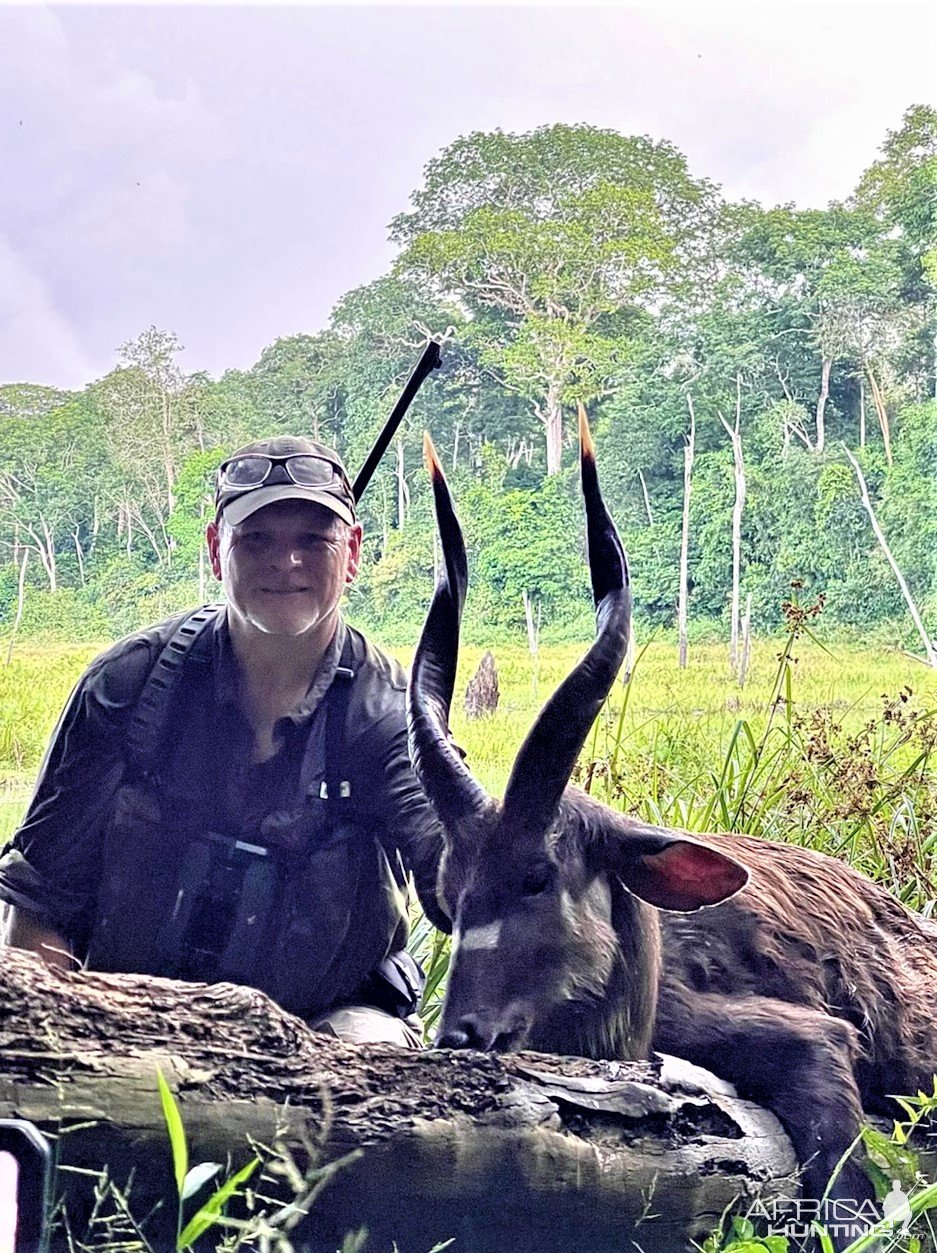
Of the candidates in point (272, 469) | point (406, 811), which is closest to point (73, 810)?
point (406, 811)

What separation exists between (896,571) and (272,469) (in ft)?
4.94

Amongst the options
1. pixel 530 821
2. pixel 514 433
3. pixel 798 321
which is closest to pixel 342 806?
pixel 530 821

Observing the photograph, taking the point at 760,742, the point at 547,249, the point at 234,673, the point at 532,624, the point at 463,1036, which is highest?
the point at 547,249

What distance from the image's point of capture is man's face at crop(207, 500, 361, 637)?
84.6 inches

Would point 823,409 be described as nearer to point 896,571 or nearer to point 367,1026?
point 896,571

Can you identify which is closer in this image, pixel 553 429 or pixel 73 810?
pixel 73 810

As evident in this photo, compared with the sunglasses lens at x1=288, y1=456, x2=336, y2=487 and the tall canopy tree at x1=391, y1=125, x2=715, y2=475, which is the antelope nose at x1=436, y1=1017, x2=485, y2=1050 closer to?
the sunglasses lens at x1=288, y1=456, x2=336, y2=487

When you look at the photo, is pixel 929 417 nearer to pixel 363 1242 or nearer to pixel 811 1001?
pixel 811 1001

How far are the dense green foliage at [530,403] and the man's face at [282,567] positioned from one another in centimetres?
22

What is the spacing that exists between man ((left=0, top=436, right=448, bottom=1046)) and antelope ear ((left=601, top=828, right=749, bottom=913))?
1.09 ft

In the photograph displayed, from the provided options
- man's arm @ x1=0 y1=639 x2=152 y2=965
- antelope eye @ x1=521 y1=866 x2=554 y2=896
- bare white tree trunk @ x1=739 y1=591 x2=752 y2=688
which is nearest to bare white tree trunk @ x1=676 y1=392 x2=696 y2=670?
bare white tree trunk @ x1=739 y1=591 x2=752 y2=688

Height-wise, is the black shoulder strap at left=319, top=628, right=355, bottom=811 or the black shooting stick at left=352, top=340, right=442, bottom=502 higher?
the black shooting stick at left=352, top=340, right=442, bottom=502

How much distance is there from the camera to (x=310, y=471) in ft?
7.14

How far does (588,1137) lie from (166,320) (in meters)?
1.68
